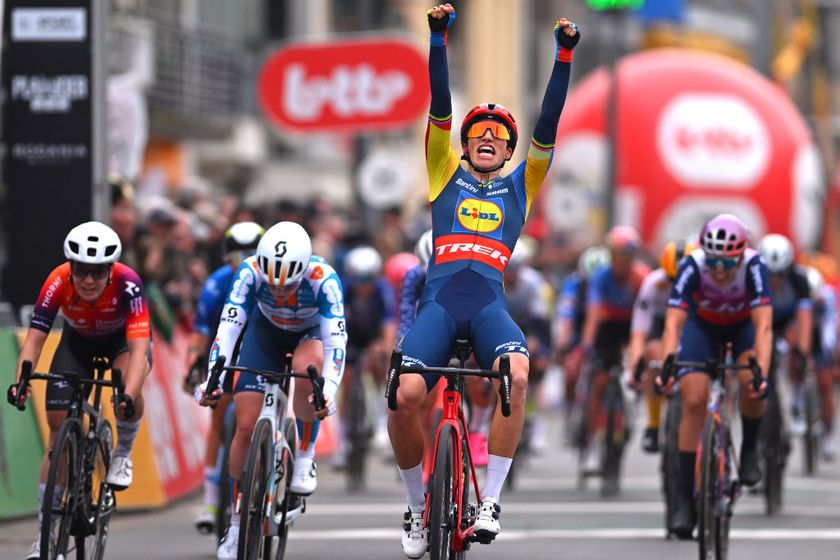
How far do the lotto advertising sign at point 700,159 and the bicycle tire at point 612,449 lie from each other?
56.2 ft

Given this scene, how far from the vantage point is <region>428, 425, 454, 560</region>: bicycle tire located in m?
9.21

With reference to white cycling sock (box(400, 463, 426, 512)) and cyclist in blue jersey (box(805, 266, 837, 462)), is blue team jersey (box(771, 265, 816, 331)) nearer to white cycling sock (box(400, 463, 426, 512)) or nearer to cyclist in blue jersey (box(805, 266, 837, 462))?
cyclist in blue jersey (box(805, 266, 837, 462))

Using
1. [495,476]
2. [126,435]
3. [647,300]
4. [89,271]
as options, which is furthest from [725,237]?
[89,271]

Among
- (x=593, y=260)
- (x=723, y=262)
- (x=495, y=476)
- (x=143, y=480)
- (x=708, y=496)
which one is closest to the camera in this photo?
(x=495, y=476)

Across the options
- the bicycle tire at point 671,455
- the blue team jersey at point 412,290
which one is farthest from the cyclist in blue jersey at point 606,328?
the blue team jersey at point 412,290

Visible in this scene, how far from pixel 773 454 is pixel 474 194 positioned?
5661 millimetres

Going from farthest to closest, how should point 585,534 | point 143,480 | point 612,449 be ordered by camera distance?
point 612,449 < point 143,480 < point 585,534

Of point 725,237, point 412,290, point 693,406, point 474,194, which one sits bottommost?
point 693,406

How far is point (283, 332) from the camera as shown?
11.1 metres

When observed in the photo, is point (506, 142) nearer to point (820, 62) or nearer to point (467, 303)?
point (467, 303)

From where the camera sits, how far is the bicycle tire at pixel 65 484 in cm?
992

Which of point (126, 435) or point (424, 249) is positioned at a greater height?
point (424, 249)

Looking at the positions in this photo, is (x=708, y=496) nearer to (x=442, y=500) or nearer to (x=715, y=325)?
(x=715, y=325)

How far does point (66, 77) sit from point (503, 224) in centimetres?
592
